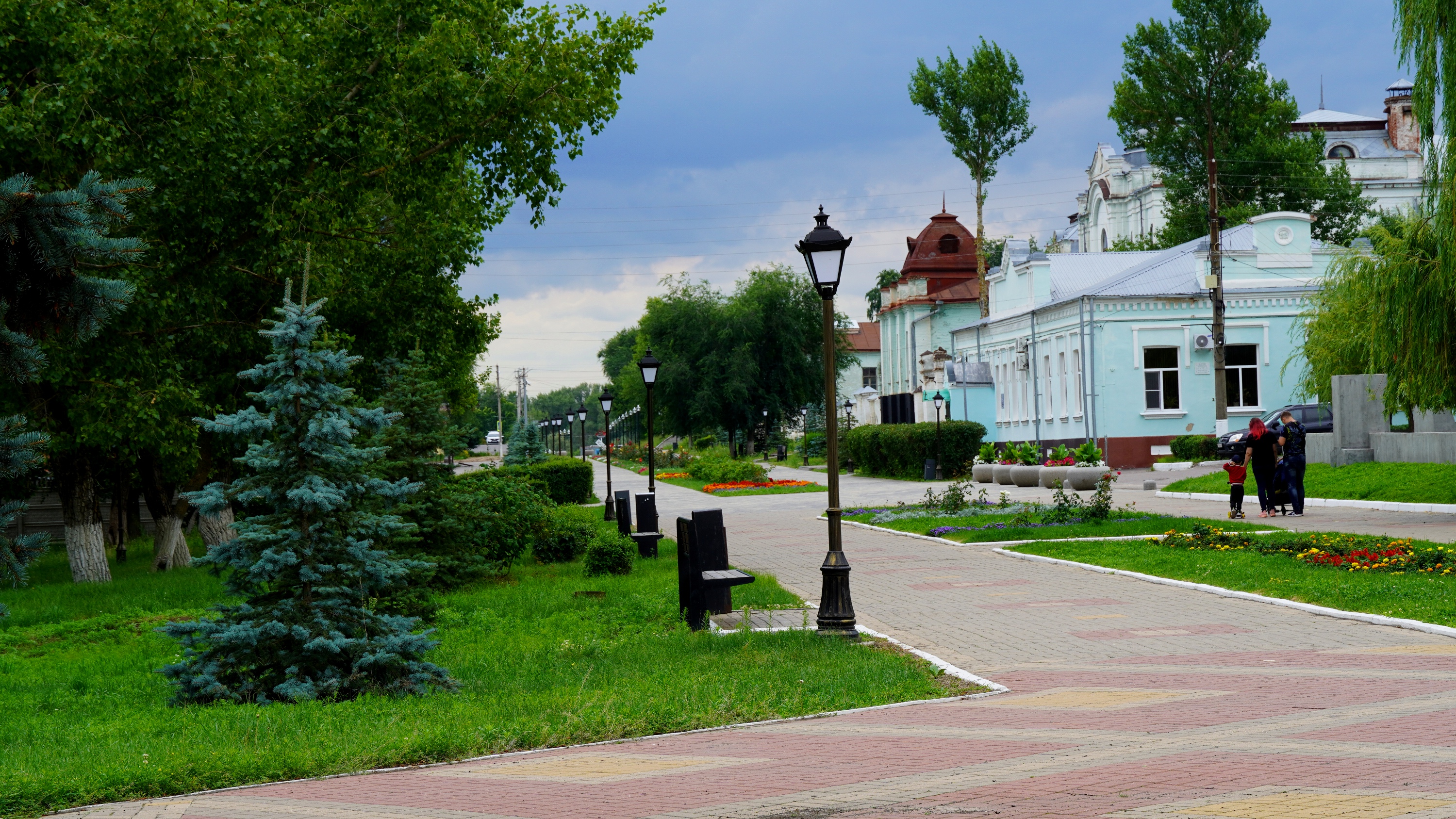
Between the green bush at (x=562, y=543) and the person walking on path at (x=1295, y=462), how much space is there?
482 inches

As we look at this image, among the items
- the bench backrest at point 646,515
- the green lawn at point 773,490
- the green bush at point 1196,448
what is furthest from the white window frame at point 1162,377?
the bench backrest at point 646,515

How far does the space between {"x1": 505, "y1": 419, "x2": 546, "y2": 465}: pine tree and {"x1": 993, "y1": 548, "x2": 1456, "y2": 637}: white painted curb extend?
42153 mm

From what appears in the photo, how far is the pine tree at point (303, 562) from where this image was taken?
9.22 m

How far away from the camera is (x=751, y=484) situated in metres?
48.2

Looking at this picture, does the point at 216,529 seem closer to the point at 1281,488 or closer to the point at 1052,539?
the point at 1052,539

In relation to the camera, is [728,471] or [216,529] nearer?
[216,529]

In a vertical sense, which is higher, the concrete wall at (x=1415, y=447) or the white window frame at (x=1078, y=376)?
the white window frame at (x=1078, y=376)

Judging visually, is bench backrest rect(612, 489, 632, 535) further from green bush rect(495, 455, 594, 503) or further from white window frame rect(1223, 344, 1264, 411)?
white window frame rect(1223, 344, 1264, 411)

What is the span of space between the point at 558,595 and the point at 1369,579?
29.3ft

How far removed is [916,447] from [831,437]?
34777mm

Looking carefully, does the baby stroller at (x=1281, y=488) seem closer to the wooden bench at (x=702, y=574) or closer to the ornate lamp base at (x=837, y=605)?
the wooden bench at (x=702, y=574)

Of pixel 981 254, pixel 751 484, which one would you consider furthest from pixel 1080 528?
pixel 981 254

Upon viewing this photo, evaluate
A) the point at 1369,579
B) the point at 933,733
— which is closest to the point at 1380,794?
the point at 933,733

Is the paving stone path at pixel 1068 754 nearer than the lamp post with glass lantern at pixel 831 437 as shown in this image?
Yes
